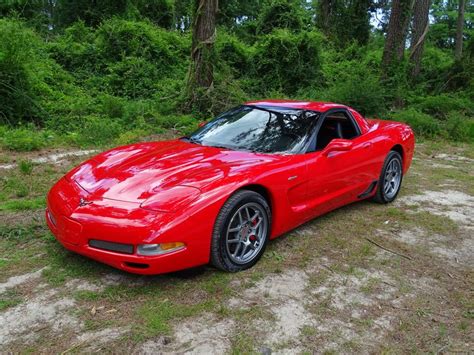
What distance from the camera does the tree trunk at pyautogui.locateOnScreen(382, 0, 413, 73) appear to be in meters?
11.2

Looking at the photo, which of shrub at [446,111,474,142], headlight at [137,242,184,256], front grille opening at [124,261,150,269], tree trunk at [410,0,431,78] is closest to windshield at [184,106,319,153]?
headlight at [137,242,184,256]

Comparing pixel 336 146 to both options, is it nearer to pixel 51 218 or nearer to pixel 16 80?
pixel 51 218

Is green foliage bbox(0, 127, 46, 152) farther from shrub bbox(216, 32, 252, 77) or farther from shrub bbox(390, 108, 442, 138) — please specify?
shrub bbox(390, 108, 442, 138)

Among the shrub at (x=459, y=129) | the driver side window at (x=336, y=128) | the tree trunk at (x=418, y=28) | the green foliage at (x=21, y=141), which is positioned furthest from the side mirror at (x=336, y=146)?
the tree trunk at (x=418, y=28)

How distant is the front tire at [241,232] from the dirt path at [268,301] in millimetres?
109

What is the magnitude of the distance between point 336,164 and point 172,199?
1.84 m

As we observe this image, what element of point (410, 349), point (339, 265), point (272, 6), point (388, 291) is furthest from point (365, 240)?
point (272, 6)

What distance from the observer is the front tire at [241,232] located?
3.06 m

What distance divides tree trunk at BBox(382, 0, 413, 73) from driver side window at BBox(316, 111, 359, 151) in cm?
798

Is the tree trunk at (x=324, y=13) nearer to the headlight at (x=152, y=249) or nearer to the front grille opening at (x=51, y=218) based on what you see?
the front grille opening at (x=51, y=218)

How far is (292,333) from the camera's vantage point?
2.56 metres

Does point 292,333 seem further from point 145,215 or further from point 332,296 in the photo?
point 145,215

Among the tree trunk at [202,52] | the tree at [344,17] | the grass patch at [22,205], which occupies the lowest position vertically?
the grass patch at [22,205]

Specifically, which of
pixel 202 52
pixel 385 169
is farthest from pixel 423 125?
pixel 385 169
